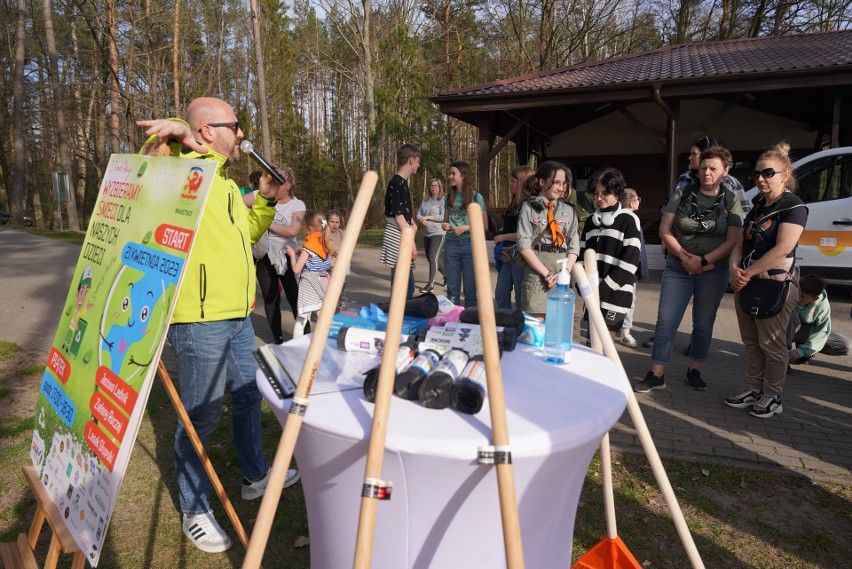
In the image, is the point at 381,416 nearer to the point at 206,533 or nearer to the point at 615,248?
the point at 206,533

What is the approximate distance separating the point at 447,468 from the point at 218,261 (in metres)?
1.38

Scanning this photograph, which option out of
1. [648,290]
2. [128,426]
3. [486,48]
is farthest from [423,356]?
[486,48]

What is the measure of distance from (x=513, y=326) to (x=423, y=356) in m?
0.48

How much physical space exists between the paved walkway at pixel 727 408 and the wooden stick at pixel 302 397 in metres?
2.71

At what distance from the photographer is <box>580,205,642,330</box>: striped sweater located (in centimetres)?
429

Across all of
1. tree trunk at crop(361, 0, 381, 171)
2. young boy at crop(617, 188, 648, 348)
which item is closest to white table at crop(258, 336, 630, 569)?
young boy at crop(617, 188, 648, 348)

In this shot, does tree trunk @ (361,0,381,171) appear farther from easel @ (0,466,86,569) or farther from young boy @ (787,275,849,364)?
easel @ (0,466,86,569)

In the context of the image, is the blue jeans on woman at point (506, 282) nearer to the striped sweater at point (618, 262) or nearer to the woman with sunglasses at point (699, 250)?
the striped sweater at point (618, 262)

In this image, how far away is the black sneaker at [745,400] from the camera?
4.05 meters

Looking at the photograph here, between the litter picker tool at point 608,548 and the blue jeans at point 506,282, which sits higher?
the blue jeans at point 506,282

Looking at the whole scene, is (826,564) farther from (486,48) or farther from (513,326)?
(486,48)

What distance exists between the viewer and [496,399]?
1.25 m

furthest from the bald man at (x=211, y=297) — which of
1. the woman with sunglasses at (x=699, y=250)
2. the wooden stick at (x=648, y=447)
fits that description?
the woman with sunglasses at (x=699, y=250)

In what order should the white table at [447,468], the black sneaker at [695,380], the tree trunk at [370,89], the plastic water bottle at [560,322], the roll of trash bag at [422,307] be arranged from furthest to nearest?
the tree trunk at [370,89]
the black sneaker at [695,380]
the roll of trash bag at [422,307]
the plastic water bottle at [560,322]
the white table at [447,468]
